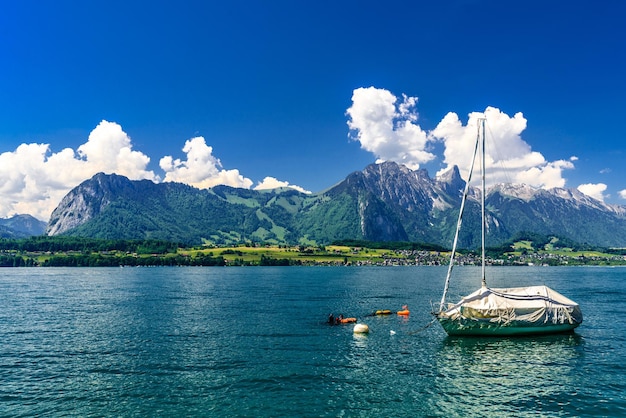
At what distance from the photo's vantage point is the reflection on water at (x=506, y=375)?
1713 inches

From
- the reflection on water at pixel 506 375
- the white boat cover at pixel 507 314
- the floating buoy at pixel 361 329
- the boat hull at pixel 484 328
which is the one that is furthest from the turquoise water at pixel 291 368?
the white boat cover at pixel 507 314

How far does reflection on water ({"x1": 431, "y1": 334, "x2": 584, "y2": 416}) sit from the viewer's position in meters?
43.5

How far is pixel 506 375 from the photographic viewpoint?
176 feet

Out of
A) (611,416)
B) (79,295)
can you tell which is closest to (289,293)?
(79,295)

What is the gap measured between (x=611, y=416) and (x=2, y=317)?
115502 millimetres

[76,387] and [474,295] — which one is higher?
[474,295]

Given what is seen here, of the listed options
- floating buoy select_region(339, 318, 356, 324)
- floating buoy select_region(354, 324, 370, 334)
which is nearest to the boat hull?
floating buoy select_region(354, 324, 370, 334)

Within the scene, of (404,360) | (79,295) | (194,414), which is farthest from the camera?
(79,295)

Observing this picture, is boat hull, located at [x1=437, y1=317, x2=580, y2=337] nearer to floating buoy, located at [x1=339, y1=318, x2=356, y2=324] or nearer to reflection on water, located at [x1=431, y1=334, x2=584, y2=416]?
reflection on water, located at [x1=431, y1=334, x2=584, y2=416]

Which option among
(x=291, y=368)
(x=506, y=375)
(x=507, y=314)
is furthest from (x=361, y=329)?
(x=506, y=375)

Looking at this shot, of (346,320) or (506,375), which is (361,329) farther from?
(506,375)

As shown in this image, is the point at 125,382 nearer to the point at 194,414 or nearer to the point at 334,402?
the point at 194,414

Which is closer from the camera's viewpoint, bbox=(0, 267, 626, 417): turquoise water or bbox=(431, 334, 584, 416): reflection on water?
bbox=(0, 267, 626, 417): turquoise water

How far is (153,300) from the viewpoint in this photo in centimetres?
13175
